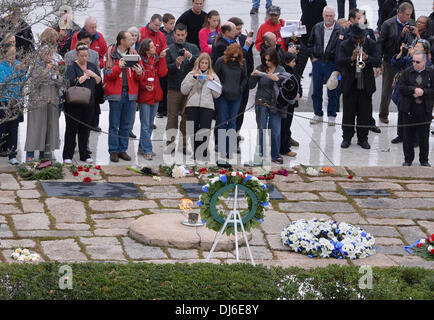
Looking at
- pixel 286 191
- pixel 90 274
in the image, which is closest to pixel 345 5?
pixel 286 191

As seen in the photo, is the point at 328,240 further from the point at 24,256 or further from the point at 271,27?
the point at 271,27

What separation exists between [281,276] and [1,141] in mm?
6674

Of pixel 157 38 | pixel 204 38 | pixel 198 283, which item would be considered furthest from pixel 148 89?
pixel 198 283

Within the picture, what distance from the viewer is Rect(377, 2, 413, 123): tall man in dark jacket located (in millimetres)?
17547

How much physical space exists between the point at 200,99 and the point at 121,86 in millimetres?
1219

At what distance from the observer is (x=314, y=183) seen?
47.8 ft

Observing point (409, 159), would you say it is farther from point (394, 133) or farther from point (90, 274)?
point (90, 274)

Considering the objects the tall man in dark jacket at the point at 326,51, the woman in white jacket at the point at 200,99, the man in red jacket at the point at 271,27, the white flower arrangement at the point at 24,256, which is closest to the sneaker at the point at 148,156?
the woman in white jacket at the point at 200,99

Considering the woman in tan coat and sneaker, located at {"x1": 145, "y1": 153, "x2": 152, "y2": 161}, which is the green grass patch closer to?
the woman in tan coat

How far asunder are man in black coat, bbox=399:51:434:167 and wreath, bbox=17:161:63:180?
214 inches

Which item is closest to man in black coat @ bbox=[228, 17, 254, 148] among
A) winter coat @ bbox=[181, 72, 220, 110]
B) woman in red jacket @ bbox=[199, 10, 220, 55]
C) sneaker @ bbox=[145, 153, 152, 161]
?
woman in red jacket @ bbox=[199, 10, 220, 55]

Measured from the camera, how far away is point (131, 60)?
48.7ft

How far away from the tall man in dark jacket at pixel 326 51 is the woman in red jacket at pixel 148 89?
10.4ft

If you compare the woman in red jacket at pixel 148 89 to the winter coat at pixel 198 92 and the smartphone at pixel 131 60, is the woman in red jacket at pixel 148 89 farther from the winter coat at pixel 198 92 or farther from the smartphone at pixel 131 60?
the winter coat at pixel 198 92
